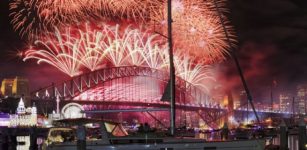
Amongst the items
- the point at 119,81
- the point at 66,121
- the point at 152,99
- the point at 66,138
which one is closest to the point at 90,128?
the point at 66,138

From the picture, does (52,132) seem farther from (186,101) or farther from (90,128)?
(186,101)

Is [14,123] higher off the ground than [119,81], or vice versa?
[119,81]

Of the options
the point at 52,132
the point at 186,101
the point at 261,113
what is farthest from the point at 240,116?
the point at 52,132

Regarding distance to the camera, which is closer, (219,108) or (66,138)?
(66,138)

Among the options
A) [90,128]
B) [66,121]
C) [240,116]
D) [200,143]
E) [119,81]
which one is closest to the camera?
[200,143]

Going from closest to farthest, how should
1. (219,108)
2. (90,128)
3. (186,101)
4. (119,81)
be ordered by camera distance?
(90,128) → (186,101) → (219,108) → (119,81)

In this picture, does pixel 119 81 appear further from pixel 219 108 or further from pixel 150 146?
pixel 150 146
